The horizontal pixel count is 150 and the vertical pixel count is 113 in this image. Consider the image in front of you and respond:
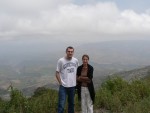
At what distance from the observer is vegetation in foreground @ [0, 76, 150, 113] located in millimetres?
10414

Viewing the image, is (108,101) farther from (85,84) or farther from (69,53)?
(69,53)

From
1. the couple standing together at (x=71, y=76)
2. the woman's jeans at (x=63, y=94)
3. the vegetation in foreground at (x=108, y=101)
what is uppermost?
the couple standing together at (x=71, y=76)

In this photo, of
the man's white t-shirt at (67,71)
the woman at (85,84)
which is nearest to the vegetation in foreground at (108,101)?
the woman at (85,84)

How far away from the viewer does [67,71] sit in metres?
9.48

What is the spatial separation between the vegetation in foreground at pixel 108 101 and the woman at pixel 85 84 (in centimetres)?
142

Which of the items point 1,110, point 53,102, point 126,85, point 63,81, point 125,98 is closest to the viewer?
point 63,81

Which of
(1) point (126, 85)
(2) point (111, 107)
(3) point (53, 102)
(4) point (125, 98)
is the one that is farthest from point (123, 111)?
(1) point (126, 85)

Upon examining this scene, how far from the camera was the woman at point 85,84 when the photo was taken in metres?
9.49

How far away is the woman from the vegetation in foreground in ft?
4.67

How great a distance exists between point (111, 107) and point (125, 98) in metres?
1.12

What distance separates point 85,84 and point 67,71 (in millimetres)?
687

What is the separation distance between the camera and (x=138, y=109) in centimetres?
992

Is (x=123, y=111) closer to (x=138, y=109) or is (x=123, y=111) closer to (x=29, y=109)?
(x=138, y=109)

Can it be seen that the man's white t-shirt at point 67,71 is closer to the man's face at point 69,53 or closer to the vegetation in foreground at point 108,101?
the man's face at point 69,53
